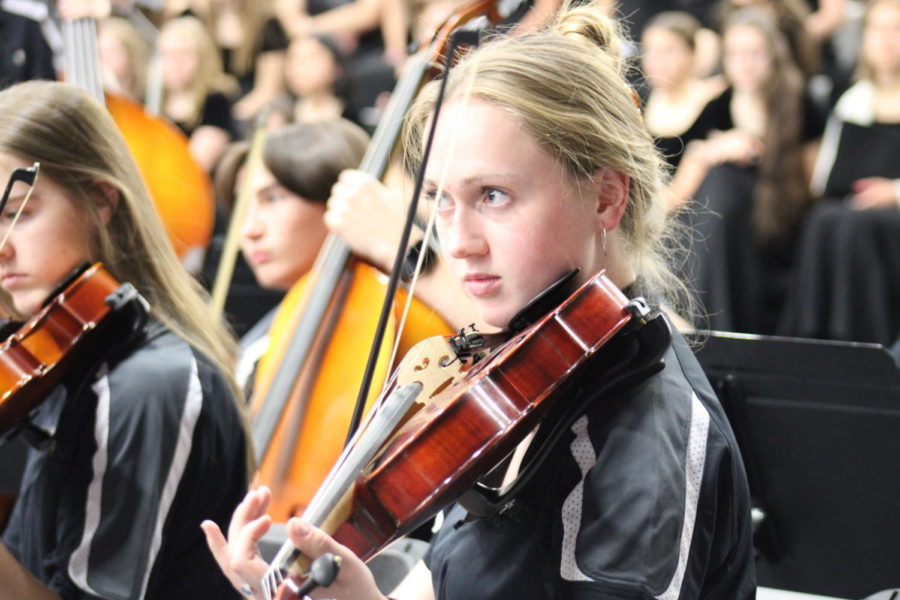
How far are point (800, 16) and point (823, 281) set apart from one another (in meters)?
0.99

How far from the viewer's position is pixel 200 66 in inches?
174

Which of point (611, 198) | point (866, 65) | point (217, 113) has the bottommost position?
point (866, 65)

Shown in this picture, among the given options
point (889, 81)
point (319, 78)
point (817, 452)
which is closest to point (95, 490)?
point (817, 452)

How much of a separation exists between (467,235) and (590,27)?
0.32 metres

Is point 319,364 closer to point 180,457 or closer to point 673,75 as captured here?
point 180,457

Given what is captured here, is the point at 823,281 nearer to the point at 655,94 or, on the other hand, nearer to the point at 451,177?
the point at 655,94

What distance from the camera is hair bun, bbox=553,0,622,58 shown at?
1.25 m

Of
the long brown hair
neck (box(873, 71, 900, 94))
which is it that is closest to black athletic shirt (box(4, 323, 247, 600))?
the long brown hair

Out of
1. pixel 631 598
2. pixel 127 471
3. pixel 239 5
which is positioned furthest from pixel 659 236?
pixel 239 5

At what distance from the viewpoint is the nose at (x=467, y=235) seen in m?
1.12

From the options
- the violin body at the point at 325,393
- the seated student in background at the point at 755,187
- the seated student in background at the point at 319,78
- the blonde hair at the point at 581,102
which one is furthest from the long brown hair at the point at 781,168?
the blonde hair at the point at 581,102

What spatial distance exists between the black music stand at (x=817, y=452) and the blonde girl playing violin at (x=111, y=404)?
773 mm

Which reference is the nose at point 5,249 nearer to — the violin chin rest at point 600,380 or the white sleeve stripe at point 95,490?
the white sleeve stripe at point 95,490

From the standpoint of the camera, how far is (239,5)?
16.2ft
